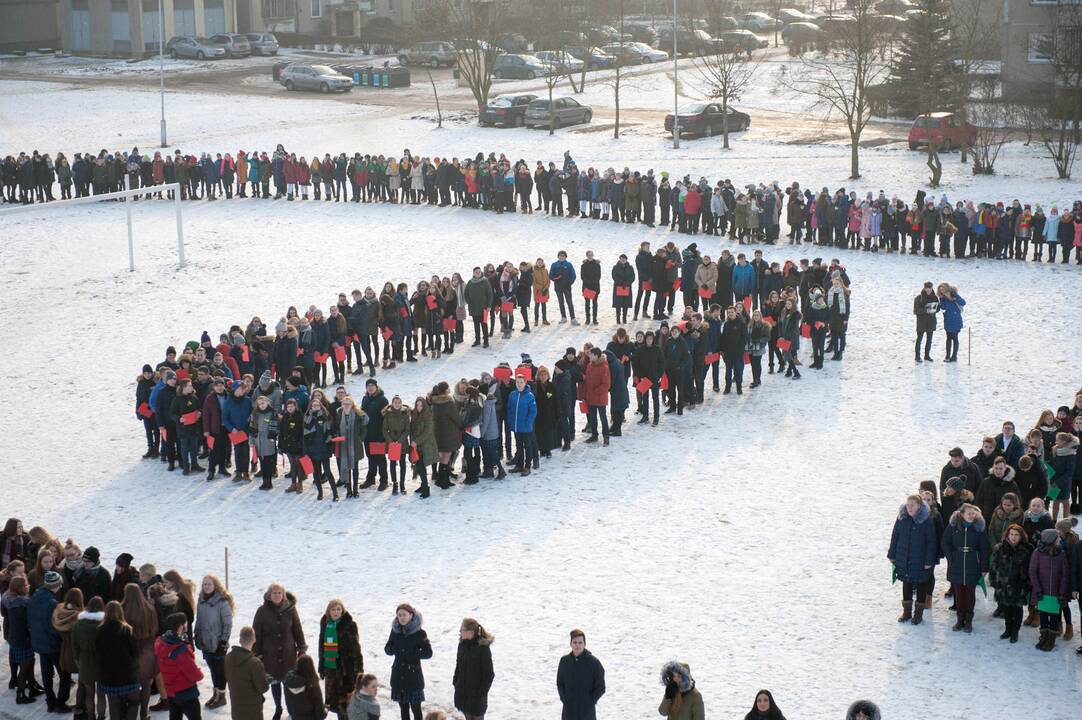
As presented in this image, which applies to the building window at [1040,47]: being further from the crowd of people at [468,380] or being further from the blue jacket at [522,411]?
the blue jacket at [522,411]

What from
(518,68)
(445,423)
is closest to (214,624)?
(445,423)

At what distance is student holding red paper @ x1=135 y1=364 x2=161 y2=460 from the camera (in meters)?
19.0

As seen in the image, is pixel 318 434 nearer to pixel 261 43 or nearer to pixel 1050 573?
pixel 1050 573

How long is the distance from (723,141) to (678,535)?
27765mm

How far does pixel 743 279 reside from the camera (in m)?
24.5

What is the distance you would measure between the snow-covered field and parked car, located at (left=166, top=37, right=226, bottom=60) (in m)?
34.8

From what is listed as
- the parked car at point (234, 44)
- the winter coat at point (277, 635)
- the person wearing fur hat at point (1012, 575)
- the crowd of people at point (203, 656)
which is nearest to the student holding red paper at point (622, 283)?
the person wearing fur hat at point (1012, 575)

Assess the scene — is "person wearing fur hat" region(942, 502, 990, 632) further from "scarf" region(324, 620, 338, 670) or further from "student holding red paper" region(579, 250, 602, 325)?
"student holding red paper" region(579, 250, 602, 325)

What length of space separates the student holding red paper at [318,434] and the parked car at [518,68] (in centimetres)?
4271

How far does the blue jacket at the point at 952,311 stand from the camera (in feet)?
72.4

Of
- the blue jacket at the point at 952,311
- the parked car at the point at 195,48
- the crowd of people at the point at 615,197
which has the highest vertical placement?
the parked car at the point at 195,48

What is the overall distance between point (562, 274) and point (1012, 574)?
1275 cm

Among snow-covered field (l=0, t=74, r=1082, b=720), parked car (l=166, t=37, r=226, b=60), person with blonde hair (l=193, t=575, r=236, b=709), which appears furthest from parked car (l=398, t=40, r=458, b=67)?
person with blonde hair (l=193, t=575, r=236, b=709)

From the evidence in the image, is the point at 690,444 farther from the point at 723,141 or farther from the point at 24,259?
the point at 723,141
